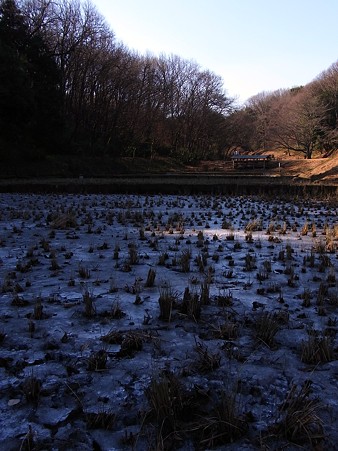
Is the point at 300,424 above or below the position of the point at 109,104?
below

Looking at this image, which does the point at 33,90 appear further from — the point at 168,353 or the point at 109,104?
the point at 168,353

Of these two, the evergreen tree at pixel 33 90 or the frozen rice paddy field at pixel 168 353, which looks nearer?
the frozen rice paddy field at pixel 168 353

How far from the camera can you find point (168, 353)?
2984 mm

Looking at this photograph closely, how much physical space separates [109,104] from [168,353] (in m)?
41.1

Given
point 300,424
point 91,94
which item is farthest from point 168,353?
point 91,94

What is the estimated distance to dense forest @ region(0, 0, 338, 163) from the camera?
2796 centimetres

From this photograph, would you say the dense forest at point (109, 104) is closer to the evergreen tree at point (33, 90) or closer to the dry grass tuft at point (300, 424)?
the evergreen tree at point (33, 90)

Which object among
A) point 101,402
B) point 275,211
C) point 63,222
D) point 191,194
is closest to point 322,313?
point 101,402

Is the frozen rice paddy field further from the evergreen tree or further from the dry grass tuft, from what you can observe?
the evergreen tree

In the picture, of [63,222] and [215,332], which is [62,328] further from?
[63,222]

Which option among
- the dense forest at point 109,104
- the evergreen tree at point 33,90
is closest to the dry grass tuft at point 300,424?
the dense forest at point 109,104

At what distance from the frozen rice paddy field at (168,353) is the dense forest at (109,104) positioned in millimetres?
17858

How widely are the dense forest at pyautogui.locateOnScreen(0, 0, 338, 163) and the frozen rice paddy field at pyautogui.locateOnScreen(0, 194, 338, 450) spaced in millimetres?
17858

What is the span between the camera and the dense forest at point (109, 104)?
28.0 m
